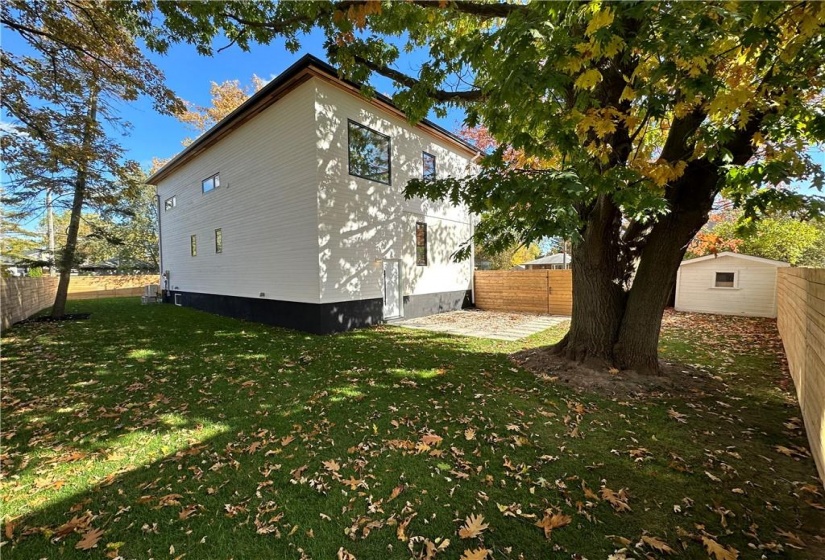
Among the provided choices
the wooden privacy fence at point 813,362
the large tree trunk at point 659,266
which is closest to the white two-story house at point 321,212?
the large tree trunk at point 659,266

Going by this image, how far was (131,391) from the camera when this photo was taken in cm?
477

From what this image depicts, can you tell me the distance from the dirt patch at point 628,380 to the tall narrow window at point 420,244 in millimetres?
6913

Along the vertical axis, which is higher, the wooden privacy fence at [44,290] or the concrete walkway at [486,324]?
the wooden privacy fence at [44,290]

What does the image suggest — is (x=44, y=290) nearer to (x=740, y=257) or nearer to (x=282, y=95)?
(x=282, y=95)

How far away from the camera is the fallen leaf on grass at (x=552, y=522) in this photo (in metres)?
2.23

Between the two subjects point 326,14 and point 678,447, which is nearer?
point 678,447

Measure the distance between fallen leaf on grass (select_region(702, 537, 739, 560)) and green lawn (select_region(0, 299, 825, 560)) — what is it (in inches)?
0.4

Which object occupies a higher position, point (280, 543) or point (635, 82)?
point (635, 82)

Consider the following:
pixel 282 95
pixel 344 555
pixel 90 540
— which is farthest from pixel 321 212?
pixel 344 555

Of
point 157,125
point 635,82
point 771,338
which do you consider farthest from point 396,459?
point 157,125

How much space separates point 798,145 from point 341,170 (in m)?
8.51

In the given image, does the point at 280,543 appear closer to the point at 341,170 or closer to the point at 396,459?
the point at 396,459

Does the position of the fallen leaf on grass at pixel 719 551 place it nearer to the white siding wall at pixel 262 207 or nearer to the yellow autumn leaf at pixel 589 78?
the yellow autumn leaf at pixel 589 78

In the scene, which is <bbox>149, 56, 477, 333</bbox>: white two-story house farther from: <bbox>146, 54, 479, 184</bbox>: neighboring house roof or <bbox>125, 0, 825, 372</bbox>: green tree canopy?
<bbox>125, 0, 825, 372</bbox>: green tree canopy
